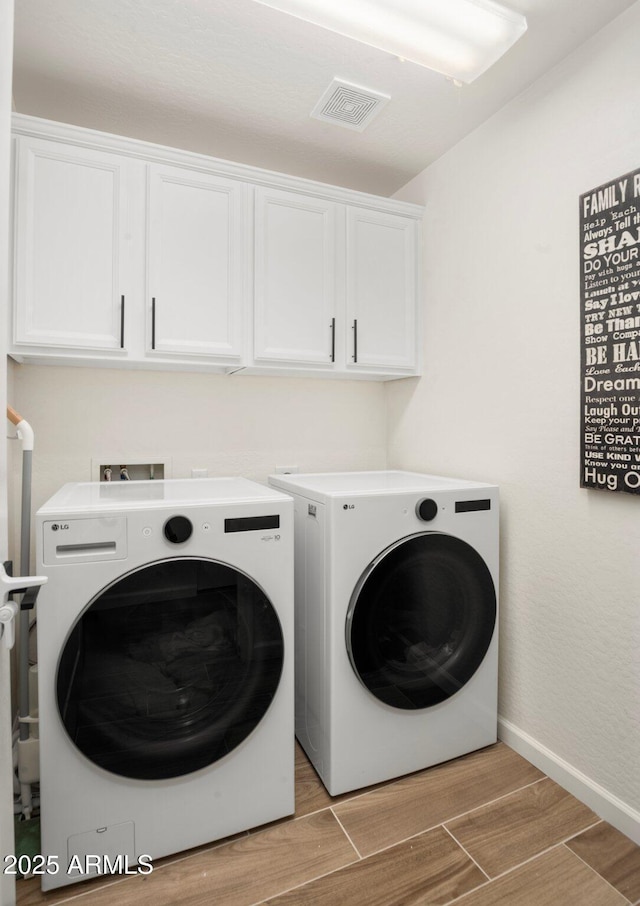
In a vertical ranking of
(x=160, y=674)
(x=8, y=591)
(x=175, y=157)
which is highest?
(x=175, y=157)

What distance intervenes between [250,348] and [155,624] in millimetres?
1132

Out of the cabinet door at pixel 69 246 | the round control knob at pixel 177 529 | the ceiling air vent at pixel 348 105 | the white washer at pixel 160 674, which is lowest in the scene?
the white washer at pixel 160 674

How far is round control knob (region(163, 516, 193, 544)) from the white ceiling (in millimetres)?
1512

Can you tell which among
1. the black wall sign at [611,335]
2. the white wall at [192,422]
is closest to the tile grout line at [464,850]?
the black wall sign at [611,335]

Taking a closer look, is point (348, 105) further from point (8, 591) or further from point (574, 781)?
point (574, 781)

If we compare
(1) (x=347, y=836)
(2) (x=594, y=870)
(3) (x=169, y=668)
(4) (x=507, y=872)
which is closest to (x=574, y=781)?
(2) (x=594, y=870)

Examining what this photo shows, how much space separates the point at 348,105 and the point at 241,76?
0.41 metres

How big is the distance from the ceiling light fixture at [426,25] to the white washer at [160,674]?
1369 millimetres

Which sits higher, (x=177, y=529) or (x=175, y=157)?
(x=175, y=157)

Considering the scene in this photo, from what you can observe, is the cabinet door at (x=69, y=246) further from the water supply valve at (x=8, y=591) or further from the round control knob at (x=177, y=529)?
the water supply valve at (x=8, y=591)

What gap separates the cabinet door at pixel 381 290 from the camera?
221 cm

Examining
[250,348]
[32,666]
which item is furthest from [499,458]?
[32,666]

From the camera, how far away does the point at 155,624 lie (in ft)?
4.42

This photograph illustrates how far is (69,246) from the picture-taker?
1710 millimetres
